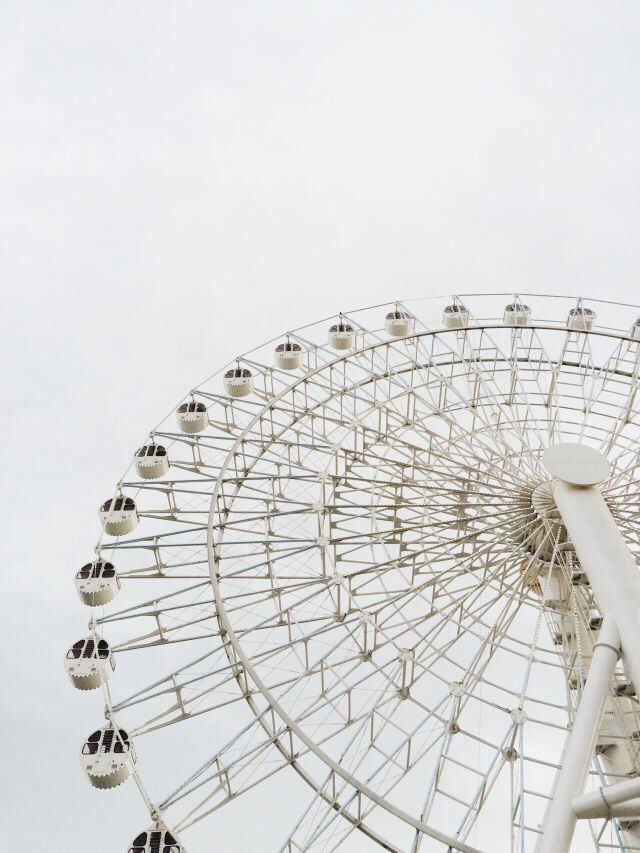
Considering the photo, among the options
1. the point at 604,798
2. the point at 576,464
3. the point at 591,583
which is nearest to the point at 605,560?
the point at 591,583

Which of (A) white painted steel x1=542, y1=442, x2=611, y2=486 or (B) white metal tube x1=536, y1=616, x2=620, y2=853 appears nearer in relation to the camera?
(B) white metal tube x1=536, y1=616, x2=620, y2=853

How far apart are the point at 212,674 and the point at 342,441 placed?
9.04m

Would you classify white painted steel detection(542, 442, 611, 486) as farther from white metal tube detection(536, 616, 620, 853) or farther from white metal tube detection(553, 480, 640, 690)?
white metal tube detection(536, 616, 620, 853)

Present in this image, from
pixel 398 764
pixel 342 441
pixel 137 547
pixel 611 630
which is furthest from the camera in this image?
pixel 342 441

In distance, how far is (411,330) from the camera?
35125 millimetres

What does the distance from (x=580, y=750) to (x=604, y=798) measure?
4.54 ft

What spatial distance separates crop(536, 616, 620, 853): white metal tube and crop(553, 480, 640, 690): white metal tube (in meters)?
0.31

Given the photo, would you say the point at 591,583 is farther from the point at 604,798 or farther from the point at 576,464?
the point at 604,798

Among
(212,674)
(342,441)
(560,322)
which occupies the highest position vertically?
(560,322)

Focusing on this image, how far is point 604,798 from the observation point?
44.8 feet

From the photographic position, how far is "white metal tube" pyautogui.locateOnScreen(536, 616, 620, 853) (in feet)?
45.5

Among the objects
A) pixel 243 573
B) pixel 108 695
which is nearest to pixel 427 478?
pixel 243 573

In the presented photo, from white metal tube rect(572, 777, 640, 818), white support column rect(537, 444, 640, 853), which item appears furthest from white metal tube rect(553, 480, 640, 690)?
white metal tube rect(572, 777, 640, 818)

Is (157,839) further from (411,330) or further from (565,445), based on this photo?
(411,330)
